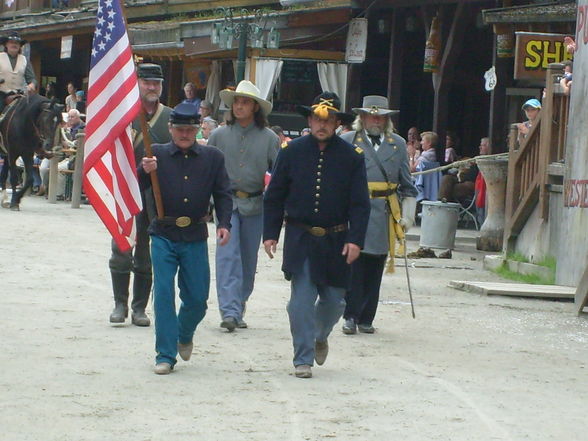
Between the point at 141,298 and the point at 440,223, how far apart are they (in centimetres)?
915

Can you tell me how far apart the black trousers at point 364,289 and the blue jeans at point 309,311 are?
64.3 inches

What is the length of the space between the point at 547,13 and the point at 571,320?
722cm

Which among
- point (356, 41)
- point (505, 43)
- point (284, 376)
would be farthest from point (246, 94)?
point (356, 41)

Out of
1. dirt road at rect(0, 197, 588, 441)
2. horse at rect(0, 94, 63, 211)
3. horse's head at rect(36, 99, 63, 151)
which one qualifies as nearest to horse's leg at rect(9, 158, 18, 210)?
horse at rect(0, 94, 63, 211)

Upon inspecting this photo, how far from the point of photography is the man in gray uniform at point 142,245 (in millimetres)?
10523

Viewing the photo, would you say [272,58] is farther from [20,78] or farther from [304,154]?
[304,154]

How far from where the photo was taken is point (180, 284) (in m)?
9.07

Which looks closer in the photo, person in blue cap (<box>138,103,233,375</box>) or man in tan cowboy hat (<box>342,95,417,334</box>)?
person in blue cap (<box>138,103,233,375</box>)

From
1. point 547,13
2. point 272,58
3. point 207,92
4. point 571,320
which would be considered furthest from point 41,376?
point 207,92

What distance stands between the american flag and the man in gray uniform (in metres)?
1.41

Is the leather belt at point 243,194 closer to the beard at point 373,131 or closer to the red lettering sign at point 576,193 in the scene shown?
the beard at point 373,131

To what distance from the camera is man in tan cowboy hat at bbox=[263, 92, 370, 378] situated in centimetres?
900

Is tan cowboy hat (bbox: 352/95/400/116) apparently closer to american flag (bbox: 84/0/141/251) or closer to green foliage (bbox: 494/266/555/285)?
american flag (bbox: 84/0/141/251)

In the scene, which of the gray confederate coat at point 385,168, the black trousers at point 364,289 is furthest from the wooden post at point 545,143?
the black trousers at point 364,289
